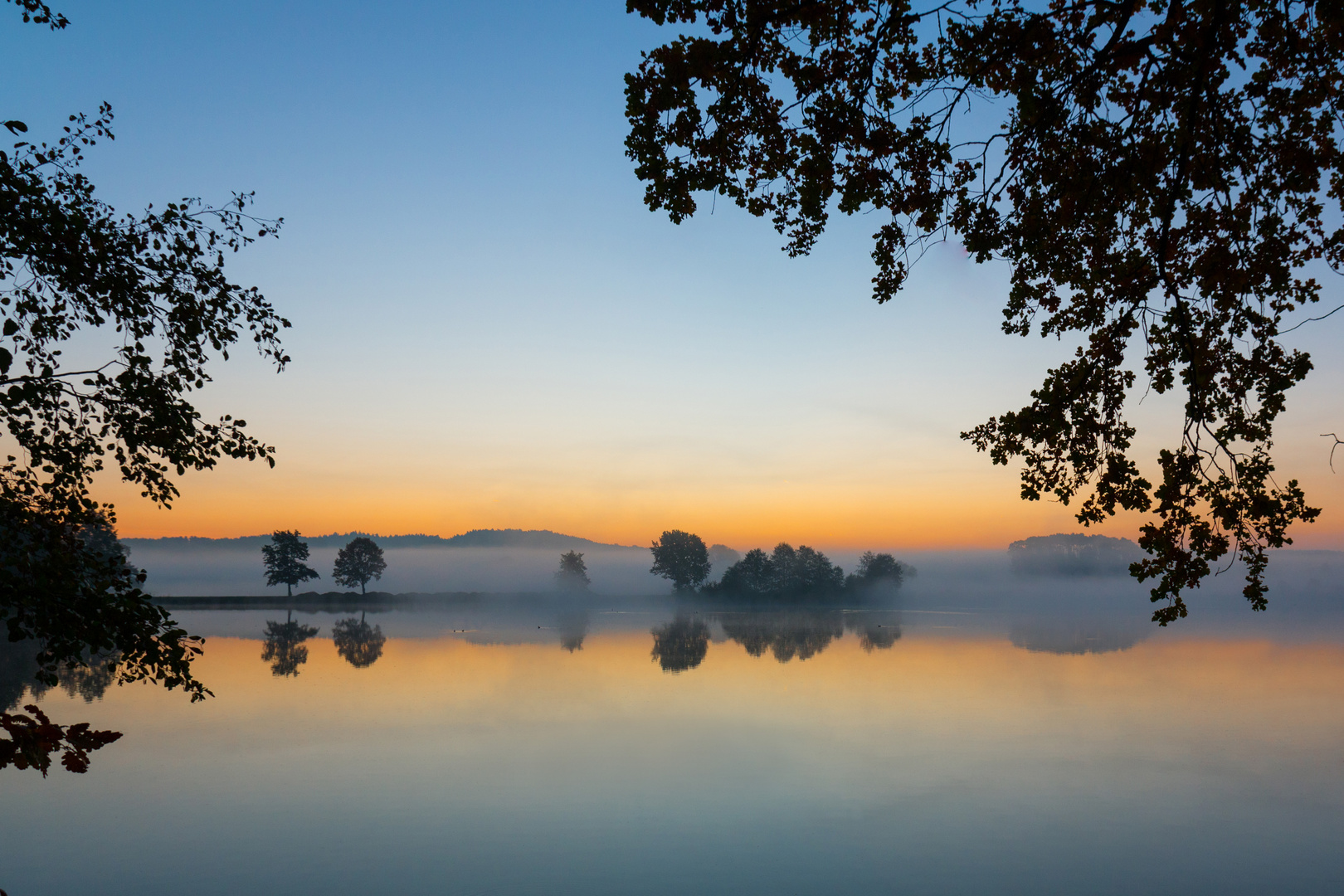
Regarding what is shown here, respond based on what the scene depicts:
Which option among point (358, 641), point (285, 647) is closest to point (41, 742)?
point (285, 647)

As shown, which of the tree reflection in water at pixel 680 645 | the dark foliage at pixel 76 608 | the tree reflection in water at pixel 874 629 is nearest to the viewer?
the dark foliage at pixel 76 608

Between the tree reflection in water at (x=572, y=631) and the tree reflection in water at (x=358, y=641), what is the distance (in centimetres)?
1424

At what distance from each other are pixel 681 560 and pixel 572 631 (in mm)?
55885

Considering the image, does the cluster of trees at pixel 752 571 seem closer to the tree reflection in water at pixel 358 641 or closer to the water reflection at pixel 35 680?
the tree reflection in water at pixel 358 641

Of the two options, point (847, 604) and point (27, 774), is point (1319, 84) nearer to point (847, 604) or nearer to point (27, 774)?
point (27, 774)

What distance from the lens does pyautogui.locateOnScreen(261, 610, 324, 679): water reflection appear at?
43.6m

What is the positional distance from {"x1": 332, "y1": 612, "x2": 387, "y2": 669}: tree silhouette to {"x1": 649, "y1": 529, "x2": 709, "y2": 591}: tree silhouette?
5790cm

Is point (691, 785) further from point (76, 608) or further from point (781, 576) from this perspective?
point (781, 576)

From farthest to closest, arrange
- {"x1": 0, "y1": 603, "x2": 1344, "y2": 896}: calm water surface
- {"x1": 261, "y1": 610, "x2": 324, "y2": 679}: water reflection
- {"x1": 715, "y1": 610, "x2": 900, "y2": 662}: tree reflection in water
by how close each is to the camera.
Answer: {"x1": 715, "y1": 610, "x2": 900, "y2": 662}: tree reflection in water < {"x1": 261, "y1": 610, "x2": 324, "y2": 679}: water reflection < {"x1": 0, "y1": 603, "x2": 1344, "y2": 896}: calm water surface

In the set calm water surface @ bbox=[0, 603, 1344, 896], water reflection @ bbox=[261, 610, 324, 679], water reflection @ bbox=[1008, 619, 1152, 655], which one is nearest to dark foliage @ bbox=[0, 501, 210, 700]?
calm water surface @ bbox=[0, 603, 1344, 896]

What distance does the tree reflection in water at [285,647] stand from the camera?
143 feet

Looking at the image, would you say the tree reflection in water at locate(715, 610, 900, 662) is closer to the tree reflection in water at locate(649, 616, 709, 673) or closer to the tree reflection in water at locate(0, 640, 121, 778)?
the tree reflection in water at locate(649, 616, 709, 673)

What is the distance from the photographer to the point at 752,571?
133375 mm

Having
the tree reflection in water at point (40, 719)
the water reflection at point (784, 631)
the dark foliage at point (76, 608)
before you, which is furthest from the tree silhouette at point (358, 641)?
the dark foliage at point (76, 608)
